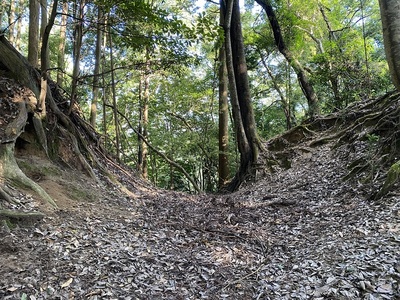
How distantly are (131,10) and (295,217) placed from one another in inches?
197

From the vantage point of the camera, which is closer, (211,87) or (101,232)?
(101,232)

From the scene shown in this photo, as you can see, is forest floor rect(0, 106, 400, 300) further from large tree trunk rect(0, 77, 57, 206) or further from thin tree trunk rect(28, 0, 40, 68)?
thin tree trunk rect(28, 0, 40, 68)

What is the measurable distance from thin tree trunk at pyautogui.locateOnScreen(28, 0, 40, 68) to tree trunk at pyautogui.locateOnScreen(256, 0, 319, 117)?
→ 822cm

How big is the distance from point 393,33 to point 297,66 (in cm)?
780

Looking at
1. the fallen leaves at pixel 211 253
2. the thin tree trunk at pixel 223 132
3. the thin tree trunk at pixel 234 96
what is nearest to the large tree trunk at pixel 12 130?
the fallen leaves at pixel 211 253

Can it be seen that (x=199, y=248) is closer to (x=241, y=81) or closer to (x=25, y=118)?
(x=25, y=118)

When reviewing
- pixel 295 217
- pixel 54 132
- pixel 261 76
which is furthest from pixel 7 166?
pixel 261 76

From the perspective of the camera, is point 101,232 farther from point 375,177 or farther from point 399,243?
point 375,177

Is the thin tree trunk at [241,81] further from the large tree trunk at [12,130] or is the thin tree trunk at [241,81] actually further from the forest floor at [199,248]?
the large tree trunk at [12,130]

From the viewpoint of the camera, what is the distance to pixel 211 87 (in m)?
17.3

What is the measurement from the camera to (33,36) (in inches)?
300

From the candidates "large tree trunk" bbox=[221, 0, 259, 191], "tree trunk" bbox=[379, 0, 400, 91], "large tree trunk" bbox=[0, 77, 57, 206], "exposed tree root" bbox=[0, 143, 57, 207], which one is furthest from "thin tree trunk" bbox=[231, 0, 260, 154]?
"exposed tree root" bbox=[0, 143, 57, 207]

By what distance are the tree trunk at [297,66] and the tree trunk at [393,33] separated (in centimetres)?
627

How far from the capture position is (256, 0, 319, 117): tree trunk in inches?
435
